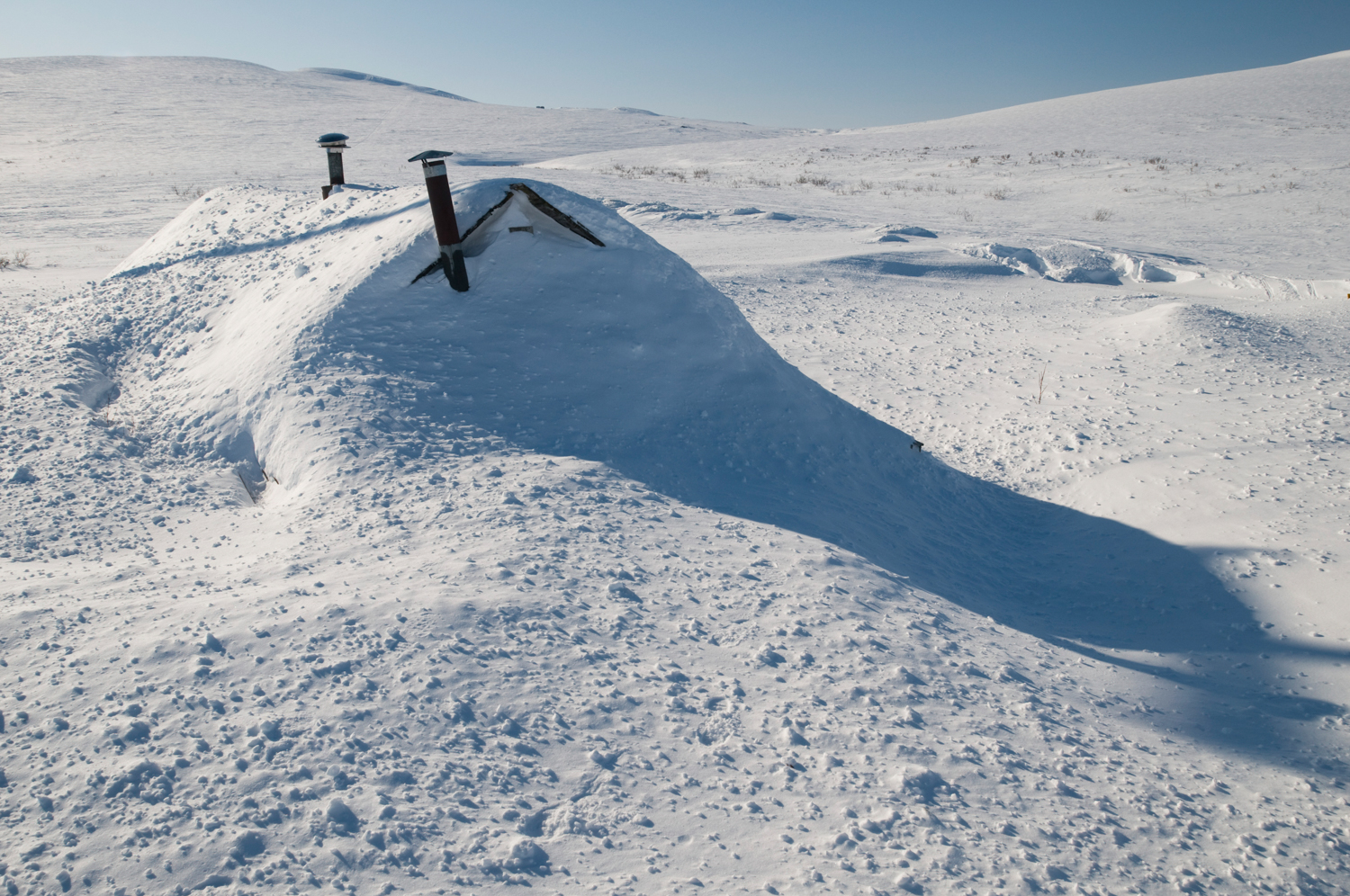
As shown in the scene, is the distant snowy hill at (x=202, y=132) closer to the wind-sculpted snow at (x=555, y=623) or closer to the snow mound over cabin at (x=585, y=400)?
the snow mound over cabin at (x=585, y=400)

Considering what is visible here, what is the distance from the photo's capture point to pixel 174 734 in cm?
206

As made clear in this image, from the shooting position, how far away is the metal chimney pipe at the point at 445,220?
4.06 m

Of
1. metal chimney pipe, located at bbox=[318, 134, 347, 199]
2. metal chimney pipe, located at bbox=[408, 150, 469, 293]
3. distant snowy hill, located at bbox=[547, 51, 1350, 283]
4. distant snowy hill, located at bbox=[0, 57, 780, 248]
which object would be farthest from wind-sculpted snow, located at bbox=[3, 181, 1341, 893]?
distant snowy hill, located at bbox=[0, 57, 780, 248]

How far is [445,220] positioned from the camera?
13.6 feet

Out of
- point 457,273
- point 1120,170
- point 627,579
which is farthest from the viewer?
point 1120,170

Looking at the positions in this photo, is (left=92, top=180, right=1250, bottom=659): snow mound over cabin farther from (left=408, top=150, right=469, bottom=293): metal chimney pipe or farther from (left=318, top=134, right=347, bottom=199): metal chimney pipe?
(left=318, top=134, right=347, bottom=199): metal chimney pipe

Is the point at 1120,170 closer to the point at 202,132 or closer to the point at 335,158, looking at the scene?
the point at 335,158

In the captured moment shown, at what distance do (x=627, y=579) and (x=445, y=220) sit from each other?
7.61 feet

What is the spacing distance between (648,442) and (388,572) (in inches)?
58.9

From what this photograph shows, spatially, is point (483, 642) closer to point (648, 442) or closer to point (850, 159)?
point (648, 442)

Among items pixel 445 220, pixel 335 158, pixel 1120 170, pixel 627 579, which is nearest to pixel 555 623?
pixel 627 579

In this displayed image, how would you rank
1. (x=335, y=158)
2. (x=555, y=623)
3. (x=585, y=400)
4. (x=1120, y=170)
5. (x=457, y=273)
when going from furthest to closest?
1. (x=1120, y=170)
2. (x=335, y=158)
3. (x=457, y=273)
4. (x=585, y=400)
5. (x=555, y=623)

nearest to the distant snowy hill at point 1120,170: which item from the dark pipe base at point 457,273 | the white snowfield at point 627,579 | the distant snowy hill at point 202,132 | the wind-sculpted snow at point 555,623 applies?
the distant snowy hill at point 202,132

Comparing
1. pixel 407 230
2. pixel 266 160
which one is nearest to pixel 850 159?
pixel 266 160
